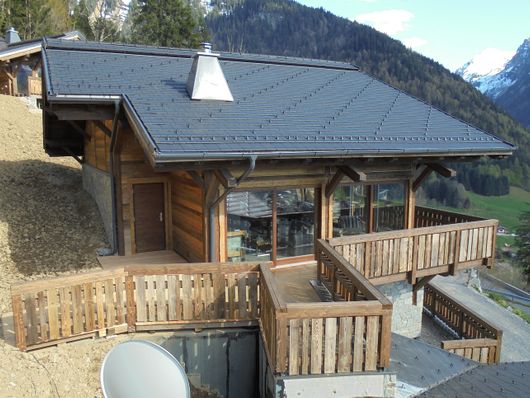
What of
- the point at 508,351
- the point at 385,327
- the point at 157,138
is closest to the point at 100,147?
the point at 157,138

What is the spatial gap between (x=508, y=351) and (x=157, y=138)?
1619cm

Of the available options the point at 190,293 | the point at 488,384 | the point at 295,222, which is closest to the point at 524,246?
the point at 295,222

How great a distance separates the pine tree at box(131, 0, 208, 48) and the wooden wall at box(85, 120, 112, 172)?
2249 cm

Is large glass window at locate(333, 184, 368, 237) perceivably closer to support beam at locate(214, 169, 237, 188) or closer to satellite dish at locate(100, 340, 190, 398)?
support beam at locate(214, 169, 237, 188)

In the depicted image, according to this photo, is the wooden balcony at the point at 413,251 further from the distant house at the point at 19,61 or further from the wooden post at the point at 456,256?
the distant house at the point at 19,61

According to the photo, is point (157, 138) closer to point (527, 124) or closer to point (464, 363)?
point (464, 363)

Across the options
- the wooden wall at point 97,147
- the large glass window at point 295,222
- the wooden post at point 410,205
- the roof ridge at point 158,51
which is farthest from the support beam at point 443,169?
the wooden wall at point 97,147

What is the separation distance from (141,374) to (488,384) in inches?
229

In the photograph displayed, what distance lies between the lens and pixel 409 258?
29.7ft

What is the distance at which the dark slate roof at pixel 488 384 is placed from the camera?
22.0 ft

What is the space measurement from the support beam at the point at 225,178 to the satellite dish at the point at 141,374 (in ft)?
12.7

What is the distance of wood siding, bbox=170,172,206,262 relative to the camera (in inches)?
361

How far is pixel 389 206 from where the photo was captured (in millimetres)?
11070

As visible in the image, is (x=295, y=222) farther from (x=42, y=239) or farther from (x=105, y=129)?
(x=42, y=239)
